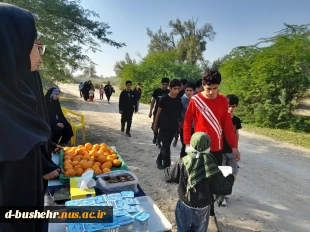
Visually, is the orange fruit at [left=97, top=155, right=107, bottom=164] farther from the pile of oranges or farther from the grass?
the grass

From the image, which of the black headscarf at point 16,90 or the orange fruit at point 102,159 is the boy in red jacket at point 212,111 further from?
the black headscarf at point 16,90

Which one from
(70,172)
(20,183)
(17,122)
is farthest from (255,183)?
(17,122)

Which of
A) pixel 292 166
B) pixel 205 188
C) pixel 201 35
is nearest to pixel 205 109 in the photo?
pixel 205 188

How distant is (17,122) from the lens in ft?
3.42

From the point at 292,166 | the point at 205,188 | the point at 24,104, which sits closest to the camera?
the point at 24,104

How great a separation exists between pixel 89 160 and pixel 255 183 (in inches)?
131

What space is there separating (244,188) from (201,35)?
2900 cm

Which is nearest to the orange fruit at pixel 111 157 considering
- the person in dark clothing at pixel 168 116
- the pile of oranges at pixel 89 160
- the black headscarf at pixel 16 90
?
the pile of oranges at pixel 89 160

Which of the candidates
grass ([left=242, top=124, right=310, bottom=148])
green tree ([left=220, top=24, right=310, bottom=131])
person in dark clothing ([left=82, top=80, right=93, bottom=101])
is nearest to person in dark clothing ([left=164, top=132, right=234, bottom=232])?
grass ([left=242, top=124, right=310, bottom=148])

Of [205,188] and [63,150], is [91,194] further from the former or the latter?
[63,150]

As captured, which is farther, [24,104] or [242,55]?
[242,55]

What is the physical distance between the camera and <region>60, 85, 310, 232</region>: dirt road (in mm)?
3207

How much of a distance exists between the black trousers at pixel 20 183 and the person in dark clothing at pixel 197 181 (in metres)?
1.30

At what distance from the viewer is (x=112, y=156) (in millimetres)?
3084
